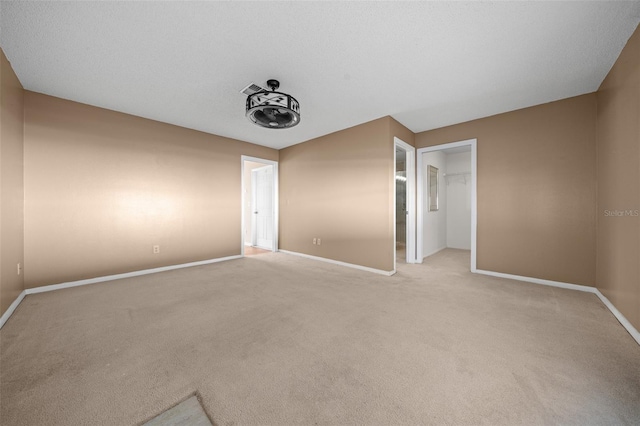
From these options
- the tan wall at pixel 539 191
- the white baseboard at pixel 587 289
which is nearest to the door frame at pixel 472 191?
the tan wall at pixel 539 191

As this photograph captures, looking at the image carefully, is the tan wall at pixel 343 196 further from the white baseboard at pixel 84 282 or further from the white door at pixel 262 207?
the white baseboard at pixel 84 282

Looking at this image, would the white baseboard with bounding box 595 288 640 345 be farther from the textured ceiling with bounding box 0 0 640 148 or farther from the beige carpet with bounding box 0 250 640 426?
→ the textured ceiling with bounding box 0 0 640 148

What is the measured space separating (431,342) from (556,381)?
2.29 feet

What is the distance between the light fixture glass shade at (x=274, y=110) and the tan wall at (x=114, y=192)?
7.73 feet

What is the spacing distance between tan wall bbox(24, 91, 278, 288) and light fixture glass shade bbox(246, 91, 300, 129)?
2.36m

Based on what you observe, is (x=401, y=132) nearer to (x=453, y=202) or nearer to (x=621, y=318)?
(x=453, y=202)

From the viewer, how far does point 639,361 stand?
1581mm

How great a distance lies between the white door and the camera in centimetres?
611

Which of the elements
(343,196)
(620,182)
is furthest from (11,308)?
(620,182)

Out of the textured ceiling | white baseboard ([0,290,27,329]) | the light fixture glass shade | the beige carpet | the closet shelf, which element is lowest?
the beige carpet

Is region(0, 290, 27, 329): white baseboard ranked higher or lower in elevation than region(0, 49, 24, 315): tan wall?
lower

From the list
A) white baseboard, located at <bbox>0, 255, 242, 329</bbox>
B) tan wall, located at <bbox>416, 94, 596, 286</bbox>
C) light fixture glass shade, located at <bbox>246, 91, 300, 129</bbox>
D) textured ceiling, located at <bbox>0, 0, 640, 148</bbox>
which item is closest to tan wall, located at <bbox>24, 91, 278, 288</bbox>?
white baseboard, located at <bbox>0, 255, 242, 329</bbox>

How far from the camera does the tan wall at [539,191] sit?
2982 millimetres

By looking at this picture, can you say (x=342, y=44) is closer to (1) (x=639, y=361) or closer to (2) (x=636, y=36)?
(2) (x=636, y=36)
